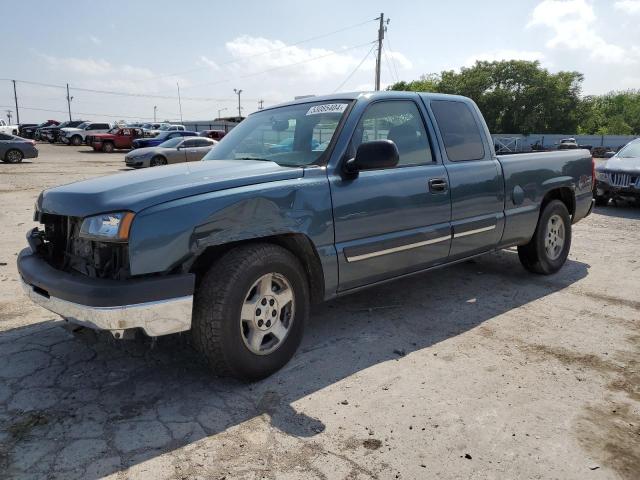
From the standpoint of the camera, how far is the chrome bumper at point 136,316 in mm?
2623

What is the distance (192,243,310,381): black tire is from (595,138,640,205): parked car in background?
952 centimetres

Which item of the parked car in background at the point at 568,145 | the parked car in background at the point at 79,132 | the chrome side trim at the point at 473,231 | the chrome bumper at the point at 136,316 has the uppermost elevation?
the parked car in background at the point at 79,132

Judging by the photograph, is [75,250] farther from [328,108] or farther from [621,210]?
[621,210]

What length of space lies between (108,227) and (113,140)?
1241 inches

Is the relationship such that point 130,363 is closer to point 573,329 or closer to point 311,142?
point 311,142

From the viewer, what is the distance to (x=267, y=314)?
10.4 ft

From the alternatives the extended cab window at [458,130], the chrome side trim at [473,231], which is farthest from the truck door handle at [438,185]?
the chrome side trim at [473,231]

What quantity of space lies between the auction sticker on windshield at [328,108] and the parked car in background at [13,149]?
21.3 m

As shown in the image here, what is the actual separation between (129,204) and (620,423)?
2.88 m

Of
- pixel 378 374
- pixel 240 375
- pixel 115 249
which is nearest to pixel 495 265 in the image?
pixel 378 374

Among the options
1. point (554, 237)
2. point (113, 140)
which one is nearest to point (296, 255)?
point (554, 237)

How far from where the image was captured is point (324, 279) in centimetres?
342

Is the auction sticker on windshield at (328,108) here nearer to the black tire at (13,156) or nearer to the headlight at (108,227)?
the headlight at (108,227)

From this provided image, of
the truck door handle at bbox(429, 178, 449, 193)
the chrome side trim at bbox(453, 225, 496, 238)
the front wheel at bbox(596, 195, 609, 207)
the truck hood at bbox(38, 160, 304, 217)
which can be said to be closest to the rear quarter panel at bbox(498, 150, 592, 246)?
the chrome side trim at bbox(453, 225, 496, 238)
